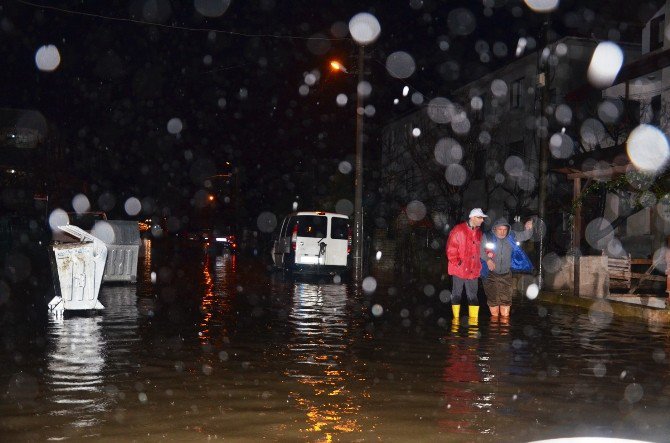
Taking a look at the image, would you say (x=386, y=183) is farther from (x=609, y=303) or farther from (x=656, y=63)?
(x=609, y=303)

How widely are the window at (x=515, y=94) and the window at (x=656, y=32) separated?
23.0ft

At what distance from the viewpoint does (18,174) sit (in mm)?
64188

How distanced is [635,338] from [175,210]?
4002 inches

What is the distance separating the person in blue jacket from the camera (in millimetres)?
13820

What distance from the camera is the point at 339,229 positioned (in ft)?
77.6

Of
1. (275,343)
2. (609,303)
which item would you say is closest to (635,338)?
(609,303)

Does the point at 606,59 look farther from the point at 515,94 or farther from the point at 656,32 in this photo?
the point at 515,94

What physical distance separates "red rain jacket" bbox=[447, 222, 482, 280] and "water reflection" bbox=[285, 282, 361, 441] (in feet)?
6.59

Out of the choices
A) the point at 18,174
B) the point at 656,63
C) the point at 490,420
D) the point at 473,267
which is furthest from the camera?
the point at 18,174

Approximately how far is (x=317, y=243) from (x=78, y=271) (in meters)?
10.3

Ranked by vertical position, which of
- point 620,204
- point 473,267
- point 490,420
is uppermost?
Answer: point 620,204

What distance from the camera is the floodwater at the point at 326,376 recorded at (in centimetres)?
621

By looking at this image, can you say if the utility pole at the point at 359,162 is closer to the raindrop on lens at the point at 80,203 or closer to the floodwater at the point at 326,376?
the floodwater at the point at 326,376

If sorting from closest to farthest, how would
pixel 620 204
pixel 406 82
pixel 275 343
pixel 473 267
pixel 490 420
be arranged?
1. pixel 490 420
2. pixel 275 343
3. pixel 473 267
4. pixel 620 204
5. pixel 406 82
